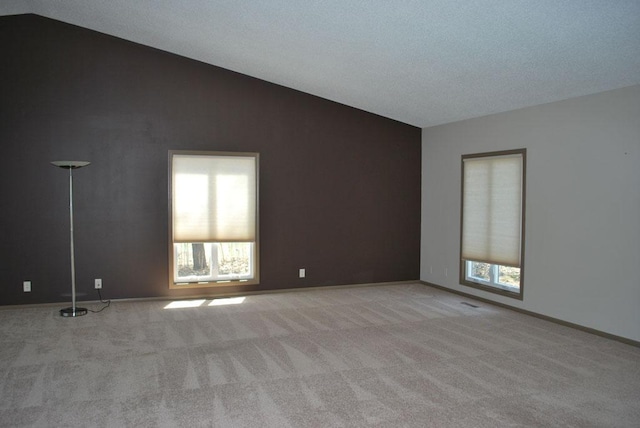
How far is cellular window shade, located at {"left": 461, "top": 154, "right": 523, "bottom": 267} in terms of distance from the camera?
6.06 m

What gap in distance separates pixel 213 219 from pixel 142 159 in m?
1.26

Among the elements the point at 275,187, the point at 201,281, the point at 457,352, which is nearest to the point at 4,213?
the point at 201,281

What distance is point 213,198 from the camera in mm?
6672

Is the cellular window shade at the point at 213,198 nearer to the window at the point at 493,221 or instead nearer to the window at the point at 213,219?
the window at the point at 213,219

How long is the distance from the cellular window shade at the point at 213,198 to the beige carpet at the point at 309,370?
3.85ft

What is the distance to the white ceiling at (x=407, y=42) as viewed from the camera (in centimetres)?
376

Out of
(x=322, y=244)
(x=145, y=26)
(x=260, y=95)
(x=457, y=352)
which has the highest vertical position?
(x=145, y=26)

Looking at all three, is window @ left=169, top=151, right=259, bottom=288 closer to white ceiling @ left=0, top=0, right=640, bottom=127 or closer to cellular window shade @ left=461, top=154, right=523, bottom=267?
white ceiling @ left=0, top=0, right=640, bottom=127

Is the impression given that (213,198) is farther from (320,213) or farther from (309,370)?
(309,370)

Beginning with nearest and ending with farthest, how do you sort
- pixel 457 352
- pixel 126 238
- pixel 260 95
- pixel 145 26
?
pixel 457 352, pixel 145 26, pixel 126 238, pixel 260 95

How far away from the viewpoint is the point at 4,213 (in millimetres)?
5938

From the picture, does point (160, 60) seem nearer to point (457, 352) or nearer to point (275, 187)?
point (275, 187)

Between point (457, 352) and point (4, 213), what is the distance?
5.67 m

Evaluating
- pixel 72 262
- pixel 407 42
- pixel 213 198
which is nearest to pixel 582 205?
pixel 407 42
